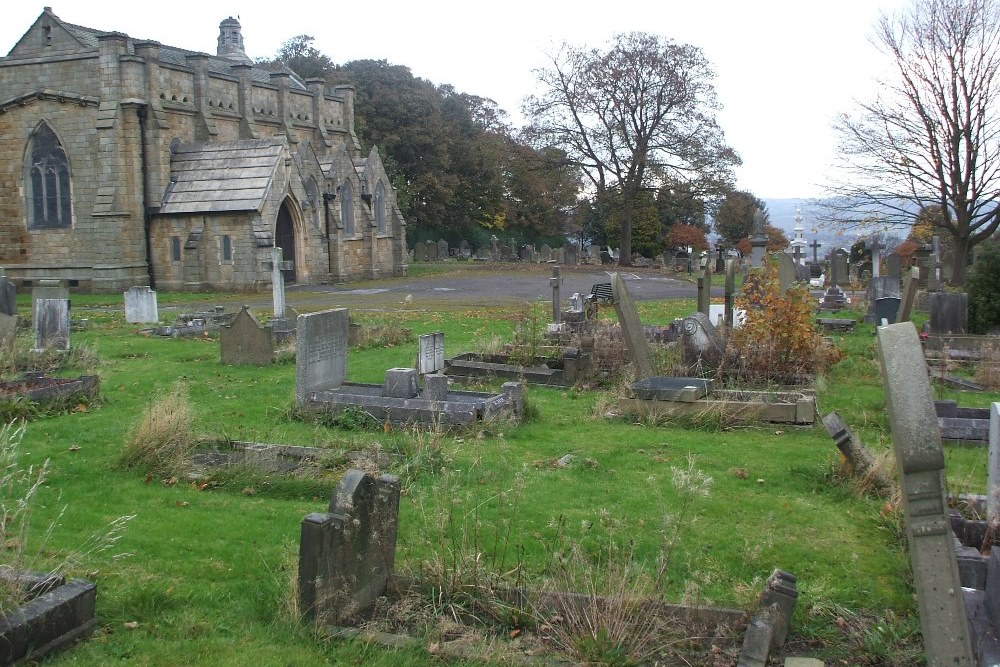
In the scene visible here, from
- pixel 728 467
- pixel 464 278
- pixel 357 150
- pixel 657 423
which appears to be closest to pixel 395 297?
pixel 464 278

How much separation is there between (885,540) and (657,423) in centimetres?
374

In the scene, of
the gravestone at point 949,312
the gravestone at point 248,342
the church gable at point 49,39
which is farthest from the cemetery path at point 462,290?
the church gable at point 49,39

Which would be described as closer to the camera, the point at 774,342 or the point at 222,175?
the point at 774,342

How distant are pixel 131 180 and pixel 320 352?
23961 millimetres

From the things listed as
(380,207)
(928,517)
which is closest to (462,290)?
(380,207)

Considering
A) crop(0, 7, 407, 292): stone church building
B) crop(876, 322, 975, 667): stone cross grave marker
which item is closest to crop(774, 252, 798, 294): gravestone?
crop(876, 322, 975, 667): stone cross grave marker

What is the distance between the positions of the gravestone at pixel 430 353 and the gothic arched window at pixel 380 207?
2729 centimetres

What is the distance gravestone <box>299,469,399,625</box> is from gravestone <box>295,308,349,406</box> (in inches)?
200

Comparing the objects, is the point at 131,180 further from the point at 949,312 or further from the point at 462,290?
the point at 949,312

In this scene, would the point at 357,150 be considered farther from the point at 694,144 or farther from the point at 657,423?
the point at 657,423

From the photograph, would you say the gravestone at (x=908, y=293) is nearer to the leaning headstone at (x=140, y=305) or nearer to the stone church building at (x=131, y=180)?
the leaning headstone at (x=140, y=305)

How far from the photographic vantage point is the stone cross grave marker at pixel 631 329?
35.7 feet

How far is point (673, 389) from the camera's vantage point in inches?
385

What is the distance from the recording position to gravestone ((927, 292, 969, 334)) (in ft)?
51.7
